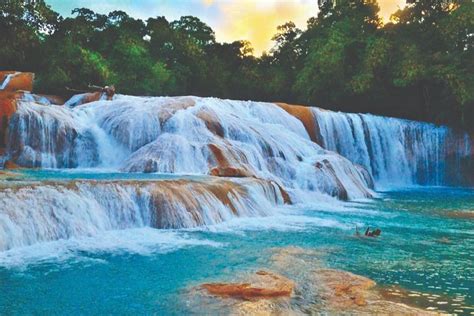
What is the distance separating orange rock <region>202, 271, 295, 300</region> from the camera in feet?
19.7

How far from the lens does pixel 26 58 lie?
29391 millimetres

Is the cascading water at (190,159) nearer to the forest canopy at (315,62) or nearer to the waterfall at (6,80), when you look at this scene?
the forest canopy at (315,62)

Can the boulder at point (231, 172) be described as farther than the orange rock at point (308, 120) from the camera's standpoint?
No

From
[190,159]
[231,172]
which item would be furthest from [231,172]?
[190,159]

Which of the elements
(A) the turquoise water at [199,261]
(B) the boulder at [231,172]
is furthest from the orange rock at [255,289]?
(B) the boulder at [231,172]

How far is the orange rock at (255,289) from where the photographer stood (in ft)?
19.7

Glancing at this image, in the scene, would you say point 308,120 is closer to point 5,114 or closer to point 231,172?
point 231,172

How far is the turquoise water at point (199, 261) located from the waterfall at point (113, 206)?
301 mm

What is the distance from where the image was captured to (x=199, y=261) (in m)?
7.75

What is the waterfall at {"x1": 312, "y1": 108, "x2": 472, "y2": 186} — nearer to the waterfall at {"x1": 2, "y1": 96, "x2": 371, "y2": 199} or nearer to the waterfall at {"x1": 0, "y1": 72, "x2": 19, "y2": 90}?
the waterfall at {"x1": 2, "y1": 96, "x2": 371, "y2": 199}

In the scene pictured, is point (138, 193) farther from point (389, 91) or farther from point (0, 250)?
point (389, 91)

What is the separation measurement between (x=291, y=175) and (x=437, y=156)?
43.7ft

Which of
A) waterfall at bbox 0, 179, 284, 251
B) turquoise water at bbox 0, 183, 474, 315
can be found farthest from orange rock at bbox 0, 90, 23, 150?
turquoise water at bbox 0, 183, 474, 315

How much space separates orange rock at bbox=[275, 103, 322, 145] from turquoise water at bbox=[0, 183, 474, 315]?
11499mm
